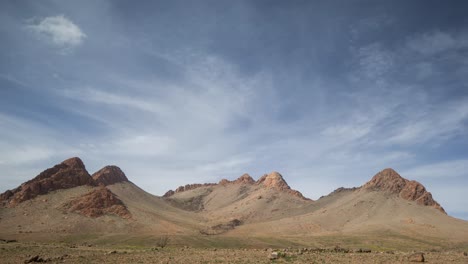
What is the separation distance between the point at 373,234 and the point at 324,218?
44747 mm

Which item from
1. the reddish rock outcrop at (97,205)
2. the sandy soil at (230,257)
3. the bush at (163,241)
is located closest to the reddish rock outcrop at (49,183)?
the reddish rock outcrop at (97,205)

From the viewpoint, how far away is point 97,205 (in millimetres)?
163500

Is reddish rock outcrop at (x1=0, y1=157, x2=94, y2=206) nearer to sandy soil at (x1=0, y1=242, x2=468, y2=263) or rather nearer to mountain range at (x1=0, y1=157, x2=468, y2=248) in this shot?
mountain range at (x1=0, y1=157, x2=468, y2=248)

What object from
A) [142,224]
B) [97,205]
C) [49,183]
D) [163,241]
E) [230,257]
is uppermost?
[49,183]

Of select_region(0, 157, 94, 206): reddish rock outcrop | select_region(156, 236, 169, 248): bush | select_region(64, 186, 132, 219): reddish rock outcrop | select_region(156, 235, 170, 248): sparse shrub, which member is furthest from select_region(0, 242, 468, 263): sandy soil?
select_region(0, 157, 94, 206): reddish rock outcrop

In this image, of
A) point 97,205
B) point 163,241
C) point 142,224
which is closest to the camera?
→ point 163,241

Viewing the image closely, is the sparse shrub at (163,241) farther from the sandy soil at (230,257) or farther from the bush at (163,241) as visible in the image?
the sandy soil at (230,257)

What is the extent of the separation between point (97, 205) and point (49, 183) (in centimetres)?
3032

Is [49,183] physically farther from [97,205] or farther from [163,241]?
[163,241]

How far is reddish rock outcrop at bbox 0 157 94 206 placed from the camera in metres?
160

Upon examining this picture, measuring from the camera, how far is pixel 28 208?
5837 inches

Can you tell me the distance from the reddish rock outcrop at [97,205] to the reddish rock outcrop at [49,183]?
18.7 m

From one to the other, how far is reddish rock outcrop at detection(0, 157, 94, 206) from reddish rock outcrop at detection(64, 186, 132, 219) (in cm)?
1867

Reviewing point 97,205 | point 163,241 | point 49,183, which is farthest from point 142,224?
point 49,183
